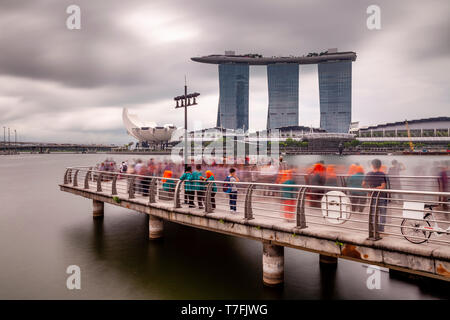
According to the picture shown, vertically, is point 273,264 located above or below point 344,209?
below

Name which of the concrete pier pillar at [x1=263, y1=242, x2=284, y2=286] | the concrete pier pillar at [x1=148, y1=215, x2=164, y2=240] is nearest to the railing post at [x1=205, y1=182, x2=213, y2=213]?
the concrete pier pillar at [x1=263, y1=242, x2=284, y2=286]

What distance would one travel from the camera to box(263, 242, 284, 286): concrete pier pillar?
9961 mm

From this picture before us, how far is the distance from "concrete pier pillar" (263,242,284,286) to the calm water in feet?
1.23

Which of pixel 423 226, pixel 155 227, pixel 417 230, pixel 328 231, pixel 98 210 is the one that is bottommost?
pixel 98 210

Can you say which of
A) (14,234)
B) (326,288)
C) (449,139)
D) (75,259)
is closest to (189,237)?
(75,259)

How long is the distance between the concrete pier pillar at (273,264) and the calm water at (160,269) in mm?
376

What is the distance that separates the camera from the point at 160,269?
13.1m

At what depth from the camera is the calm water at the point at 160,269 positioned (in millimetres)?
10914

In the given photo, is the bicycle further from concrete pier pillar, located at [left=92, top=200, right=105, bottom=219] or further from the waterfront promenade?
concrete pier pillar, located at [left=92, top=200, right=105, bottom=219]

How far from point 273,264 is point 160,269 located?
496cm

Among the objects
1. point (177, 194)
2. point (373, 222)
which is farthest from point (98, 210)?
point (373, 222)

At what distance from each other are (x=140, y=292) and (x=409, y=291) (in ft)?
27.7

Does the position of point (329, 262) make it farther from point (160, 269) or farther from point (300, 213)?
point (160, 269)
